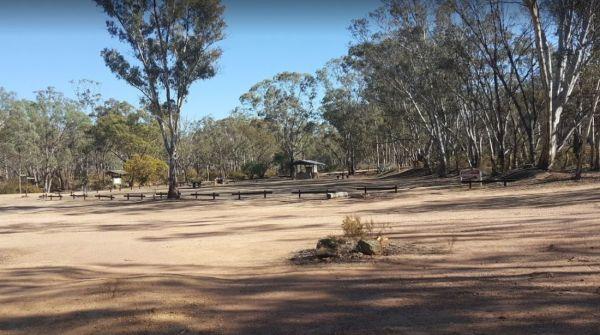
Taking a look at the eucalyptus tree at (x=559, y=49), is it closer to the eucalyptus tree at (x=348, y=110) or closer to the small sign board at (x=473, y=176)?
the small sign board at (x=473, y=176)

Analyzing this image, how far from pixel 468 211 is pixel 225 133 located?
67.6 m

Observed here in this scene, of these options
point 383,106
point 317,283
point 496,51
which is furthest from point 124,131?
point 317,283

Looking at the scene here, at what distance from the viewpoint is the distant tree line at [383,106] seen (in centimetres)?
2822

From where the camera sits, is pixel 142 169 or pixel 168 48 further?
pixel 142 169

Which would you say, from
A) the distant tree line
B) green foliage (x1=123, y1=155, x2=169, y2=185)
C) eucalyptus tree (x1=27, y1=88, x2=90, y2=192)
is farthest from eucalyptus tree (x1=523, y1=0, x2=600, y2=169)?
eucalyptus tree (x1=27, y1=88, x2=90, y2=192)

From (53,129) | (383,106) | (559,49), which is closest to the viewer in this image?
(559,49)

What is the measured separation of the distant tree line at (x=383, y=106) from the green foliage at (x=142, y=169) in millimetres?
227

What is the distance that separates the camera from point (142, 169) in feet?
191

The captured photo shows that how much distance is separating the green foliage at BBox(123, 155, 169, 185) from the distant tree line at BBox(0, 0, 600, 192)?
0.23 meters

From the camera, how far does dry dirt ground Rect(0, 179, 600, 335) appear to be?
185 inches

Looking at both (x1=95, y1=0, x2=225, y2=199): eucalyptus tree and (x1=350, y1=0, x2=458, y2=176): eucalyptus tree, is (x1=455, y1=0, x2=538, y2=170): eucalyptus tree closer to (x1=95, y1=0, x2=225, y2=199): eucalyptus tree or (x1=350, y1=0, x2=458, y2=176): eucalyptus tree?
(x1=350, y1=0, x2=458, y2=176): eucalyptus tree

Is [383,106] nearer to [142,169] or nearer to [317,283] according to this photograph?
[142,169]

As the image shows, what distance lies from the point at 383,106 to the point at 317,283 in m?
48.8

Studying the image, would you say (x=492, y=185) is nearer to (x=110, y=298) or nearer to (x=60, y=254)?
(x=60, y=254)
